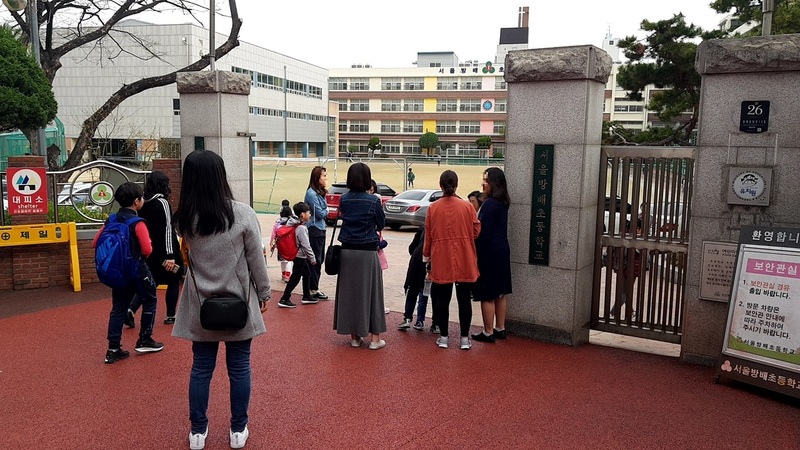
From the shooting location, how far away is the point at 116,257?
547 cm

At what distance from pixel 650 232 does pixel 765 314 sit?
4.66ft

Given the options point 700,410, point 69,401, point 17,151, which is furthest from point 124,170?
point 17,151

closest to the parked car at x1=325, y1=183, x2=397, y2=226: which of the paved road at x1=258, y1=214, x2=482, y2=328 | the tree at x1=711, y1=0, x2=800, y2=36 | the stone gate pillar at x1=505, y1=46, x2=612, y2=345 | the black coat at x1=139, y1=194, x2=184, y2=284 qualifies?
the paved road at x1=258, y1=214, x2=482, y2=328

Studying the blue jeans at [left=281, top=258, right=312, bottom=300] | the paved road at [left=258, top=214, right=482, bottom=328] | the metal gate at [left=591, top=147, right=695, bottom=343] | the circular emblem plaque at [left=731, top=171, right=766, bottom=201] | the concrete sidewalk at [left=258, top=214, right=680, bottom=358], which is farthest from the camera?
the paved road at [left=258, top=214, right=482, bottom=328]

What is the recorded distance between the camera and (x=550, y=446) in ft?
13.6

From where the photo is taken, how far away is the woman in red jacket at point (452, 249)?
20.1ft

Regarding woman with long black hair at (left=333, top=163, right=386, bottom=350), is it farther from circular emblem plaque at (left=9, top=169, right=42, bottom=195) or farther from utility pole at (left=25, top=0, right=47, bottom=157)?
utility pole at (left=25, top=0, right=47, bottom=157)

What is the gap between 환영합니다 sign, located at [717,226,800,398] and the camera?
4.88 metres

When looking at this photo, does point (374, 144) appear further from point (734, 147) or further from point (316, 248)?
point (734, 147)

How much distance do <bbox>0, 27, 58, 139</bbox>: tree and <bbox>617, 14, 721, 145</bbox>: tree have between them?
15.0 meters

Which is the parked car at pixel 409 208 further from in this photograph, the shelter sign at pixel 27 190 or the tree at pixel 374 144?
the tree at pixel 374 144

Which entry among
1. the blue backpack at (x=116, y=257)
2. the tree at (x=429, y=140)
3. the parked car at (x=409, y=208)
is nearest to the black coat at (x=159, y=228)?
the blue backpack at (x=116, y=257)

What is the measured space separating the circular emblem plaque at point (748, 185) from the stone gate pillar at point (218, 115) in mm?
6185

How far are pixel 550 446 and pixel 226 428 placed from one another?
214cm
